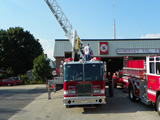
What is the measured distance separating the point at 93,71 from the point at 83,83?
78 centimetres

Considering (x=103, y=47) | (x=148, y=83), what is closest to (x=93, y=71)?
(x=148, y=83)

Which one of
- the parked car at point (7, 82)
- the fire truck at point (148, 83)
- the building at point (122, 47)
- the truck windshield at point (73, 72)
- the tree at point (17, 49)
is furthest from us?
the tree at point (17, 49)

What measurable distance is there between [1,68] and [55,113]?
41370 millimetres

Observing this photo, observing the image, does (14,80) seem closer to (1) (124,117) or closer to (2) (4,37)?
(2) (4,37)

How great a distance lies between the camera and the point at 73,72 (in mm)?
9094

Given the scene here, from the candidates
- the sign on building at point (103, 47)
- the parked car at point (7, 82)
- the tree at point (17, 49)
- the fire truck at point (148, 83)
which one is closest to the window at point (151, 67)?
the fire truck at point (148, 83)

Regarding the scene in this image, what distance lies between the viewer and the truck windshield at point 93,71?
358 inches

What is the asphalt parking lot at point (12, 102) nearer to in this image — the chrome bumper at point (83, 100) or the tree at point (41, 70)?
the chrome bumper at point (83, 100)

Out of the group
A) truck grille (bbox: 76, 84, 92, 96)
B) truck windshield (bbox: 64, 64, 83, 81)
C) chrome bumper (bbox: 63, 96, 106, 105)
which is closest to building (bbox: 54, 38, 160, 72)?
truck windshield (bbox: 64, 64, 83, 81)

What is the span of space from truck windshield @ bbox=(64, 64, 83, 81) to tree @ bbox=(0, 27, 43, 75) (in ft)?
119

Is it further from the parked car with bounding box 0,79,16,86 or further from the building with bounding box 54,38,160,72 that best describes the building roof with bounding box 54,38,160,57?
the parked car with bounding box 0,79,16,86

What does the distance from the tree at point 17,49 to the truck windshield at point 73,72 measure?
3617 centimetres

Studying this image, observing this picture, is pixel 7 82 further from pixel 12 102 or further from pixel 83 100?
pixel 83 100

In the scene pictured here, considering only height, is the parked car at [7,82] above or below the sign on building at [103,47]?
below
